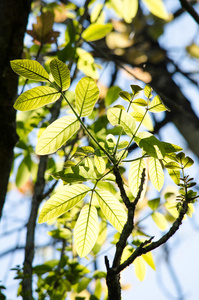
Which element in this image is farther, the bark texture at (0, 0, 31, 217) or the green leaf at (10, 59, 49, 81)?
the bark texture at (0, 0, 31, 217)

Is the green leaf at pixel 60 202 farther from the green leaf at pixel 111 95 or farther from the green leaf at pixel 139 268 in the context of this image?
the green leaf at pixel 111 95

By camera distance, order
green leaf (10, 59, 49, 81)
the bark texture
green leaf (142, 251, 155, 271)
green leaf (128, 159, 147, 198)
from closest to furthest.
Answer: green leaf (10, 59, 49, 81), green leaf (128, 159, 147, 198), green leaf (142, 251, 155, 271), the bark texture

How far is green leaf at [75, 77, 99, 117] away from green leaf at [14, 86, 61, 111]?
0.05 metres

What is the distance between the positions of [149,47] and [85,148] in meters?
3.01

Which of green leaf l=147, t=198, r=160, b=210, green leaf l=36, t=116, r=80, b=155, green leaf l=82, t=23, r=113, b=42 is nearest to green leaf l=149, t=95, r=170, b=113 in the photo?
green leaf l=36, t=116, r=80, b=155

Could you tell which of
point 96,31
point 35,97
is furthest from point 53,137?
point 96,31

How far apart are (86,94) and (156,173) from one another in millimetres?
230

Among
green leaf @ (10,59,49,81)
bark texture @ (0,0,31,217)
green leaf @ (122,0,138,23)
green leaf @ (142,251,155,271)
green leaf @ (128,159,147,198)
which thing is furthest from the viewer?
green leaf @ (122,0,138,23)

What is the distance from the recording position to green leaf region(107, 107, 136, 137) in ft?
1.85

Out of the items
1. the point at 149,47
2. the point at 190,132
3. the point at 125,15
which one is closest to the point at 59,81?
the point at 125,15

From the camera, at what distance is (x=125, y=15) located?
3.67 ft

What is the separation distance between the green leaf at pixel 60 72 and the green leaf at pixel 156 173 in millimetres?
250

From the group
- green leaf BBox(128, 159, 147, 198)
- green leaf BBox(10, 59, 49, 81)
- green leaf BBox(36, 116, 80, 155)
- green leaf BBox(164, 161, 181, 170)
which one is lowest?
green leaf BBox(164, 161, 181, 170)

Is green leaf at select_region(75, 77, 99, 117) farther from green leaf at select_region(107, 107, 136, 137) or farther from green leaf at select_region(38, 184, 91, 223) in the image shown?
green leaf at select_region(38, 184, 91, 223)
